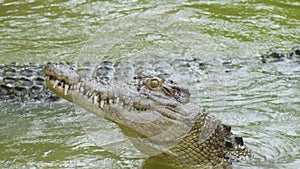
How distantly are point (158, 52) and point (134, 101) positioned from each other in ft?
13.9

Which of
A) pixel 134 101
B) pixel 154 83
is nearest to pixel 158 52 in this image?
pixel 154 83

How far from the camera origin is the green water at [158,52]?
16.2 ft

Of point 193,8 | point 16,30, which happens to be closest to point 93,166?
point 16,30

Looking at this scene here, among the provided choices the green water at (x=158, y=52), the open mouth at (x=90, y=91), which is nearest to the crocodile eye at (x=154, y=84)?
the open mouth at (x=90, y=91)

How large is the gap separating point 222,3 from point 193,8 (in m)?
0.73

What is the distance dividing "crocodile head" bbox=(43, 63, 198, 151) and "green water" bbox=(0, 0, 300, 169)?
0.62 meters

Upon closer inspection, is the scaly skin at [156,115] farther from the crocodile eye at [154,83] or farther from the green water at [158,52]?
the green water at [158,52]

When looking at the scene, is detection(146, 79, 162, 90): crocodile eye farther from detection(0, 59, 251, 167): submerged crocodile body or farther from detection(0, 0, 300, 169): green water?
detection(0, 0, 300, 169): green water

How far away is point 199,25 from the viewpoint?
30.3 ft

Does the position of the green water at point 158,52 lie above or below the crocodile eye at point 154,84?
below

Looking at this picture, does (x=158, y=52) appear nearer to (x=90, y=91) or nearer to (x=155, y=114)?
(x=155, y=114)

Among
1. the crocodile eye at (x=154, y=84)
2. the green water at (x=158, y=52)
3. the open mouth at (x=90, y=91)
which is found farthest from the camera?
the green water at (x=158, y=52)

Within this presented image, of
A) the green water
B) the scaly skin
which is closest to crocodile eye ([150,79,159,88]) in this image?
the scaly skin

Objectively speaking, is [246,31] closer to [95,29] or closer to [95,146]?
[95,29]
